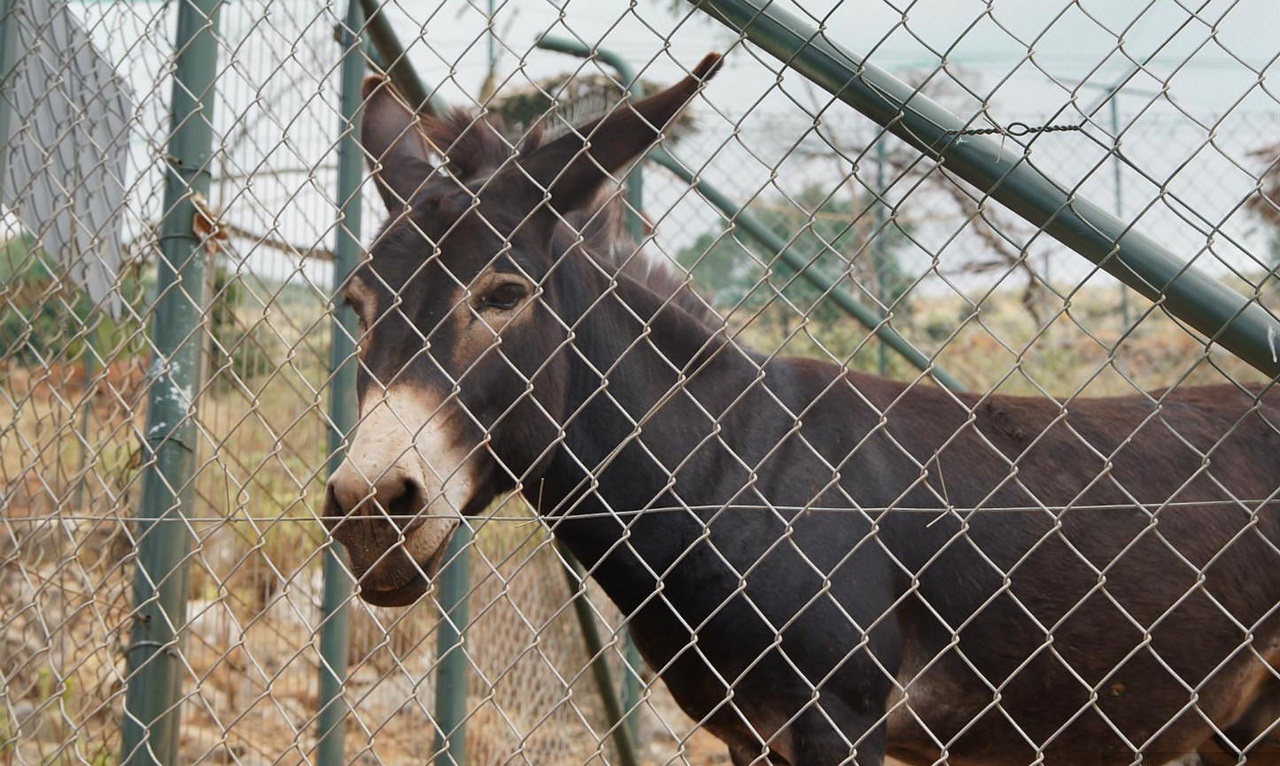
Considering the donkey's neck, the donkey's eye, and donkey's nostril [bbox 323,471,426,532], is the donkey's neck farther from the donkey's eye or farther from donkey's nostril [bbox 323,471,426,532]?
donkey's nostril [bbox 323,471,426,532]

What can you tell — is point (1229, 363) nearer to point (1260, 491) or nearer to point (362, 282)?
point (1260, 491)

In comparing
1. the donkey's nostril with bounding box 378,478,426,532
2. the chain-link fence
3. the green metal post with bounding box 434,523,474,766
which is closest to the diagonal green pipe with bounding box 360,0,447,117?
the chain-link fence

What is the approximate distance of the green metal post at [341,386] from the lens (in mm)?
3443

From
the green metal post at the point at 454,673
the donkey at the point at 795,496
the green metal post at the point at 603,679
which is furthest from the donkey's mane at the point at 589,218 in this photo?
the green metal post at the point at 603,679

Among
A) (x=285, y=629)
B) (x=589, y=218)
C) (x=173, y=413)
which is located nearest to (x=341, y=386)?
(x=173, y=413)

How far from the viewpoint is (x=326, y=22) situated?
4.11 metres

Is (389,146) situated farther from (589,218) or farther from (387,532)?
(387,532)

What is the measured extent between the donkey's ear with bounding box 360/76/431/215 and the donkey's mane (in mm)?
100

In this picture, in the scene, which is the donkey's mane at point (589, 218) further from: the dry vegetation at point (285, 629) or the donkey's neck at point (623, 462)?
the dry vegetation at point (285, 629)

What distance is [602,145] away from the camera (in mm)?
2717

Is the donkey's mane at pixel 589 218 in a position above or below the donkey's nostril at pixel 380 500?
above

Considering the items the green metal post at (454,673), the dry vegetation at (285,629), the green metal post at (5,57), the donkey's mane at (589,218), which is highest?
the donkey's mane at (589,218)

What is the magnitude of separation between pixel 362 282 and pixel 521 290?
1.42 ft

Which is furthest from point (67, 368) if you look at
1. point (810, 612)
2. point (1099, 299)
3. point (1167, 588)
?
point (1099, 299)
